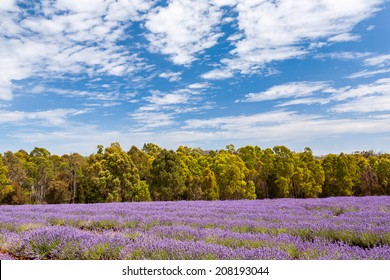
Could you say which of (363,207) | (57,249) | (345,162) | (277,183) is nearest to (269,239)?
(57,249)

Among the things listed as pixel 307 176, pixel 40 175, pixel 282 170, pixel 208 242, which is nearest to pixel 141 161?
pixel 40 175

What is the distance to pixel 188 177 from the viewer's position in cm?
3372

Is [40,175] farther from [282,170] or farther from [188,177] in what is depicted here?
[282,170]

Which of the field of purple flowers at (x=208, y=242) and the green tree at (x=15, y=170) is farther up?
the green tree at (x=15, y=170)

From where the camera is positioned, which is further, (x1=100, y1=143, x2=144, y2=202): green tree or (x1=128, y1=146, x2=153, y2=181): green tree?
(x1=128, y1=146, x2=153, y2=181): green tree

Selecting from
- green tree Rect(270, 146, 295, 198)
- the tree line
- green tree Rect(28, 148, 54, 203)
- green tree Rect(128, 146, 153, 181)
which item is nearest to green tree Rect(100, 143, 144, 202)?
the tree line

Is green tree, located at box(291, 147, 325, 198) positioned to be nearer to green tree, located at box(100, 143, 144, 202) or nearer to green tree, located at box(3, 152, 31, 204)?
green tree, located at box(100, 143, 144, 202)

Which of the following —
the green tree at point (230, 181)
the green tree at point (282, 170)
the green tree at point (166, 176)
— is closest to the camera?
the green tree at point (166, 176)

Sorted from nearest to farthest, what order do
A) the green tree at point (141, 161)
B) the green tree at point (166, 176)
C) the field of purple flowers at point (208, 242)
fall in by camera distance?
the field of purple flowers at point (208, 242) → the green tree at point (166, 176) → the green tree at point (141, 161)

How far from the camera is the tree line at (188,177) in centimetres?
3009

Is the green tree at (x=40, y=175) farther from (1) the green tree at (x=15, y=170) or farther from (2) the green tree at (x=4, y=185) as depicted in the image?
(2) the green tree at (x=4, y=185)

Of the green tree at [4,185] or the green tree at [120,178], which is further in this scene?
the green tree at [4,185]

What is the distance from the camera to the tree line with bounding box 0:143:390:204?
98.7ft

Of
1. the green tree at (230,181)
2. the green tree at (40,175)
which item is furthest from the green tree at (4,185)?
the green tree at (230,181)
